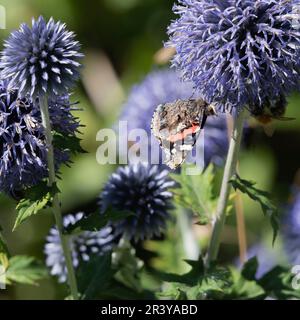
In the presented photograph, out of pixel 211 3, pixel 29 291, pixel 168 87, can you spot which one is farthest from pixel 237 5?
pixel 29 291

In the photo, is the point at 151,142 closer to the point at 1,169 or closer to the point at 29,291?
the point at 1,169

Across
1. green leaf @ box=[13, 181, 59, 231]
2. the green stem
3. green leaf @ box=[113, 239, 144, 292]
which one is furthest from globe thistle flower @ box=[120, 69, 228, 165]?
green leaf @ box=[13, 181, 59, 231]

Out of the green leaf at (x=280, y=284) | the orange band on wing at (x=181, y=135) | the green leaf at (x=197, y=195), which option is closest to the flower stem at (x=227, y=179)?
the green leaf at (x=197, y=195)

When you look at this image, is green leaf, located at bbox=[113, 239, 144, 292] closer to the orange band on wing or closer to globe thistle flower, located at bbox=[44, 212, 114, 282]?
globe thistle flower, located at bbox=[44, 212, 114, 282]

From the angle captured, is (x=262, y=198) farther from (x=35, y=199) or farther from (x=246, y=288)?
(x=35, y=199)

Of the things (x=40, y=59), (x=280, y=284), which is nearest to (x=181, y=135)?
(x=40, y=59)
